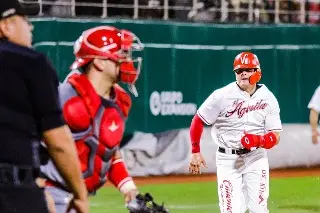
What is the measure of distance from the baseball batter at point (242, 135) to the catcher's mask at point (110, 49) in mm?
3868

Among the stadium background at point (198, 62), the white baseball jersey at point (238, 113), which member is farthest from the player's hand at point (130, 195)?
the stadium background at point (198, 62)

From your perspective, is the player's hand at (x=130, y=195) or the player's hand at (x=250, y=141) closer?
the player's hand at (x=130, y=195)

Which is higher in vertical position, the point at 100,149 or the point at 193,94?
the point at 100,149

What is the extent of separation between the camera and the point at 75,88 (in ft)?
17.7

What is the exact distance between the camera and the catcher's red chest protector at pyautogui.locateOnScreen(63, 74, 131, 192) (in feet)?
17.4

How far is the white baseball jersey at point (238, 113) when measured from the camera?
378 inches

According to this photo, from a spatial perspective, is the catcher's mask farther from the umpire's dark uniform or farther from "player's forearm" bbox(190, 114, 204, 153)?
"player's forearm" bbox(190, 114, 204, 153)

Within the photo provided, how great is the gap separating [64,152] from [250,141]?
18.0 ft

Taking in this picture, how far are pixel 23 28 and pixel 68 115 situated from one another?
1.27 meters

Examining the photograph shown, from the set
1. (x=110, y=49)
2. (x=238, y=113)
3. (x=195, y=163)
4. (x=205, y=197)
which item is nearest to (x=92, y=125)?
(x=110, y=49)

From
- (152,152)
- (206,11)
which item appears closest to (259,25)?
(206,11)

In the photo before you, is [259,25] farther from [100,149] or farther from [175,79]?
[100,149]

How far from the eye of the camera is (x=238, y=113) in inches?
382

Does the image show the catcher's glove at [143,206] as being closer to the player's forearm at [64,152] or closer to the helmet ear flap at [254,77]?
the player's forearm at [64,152]
